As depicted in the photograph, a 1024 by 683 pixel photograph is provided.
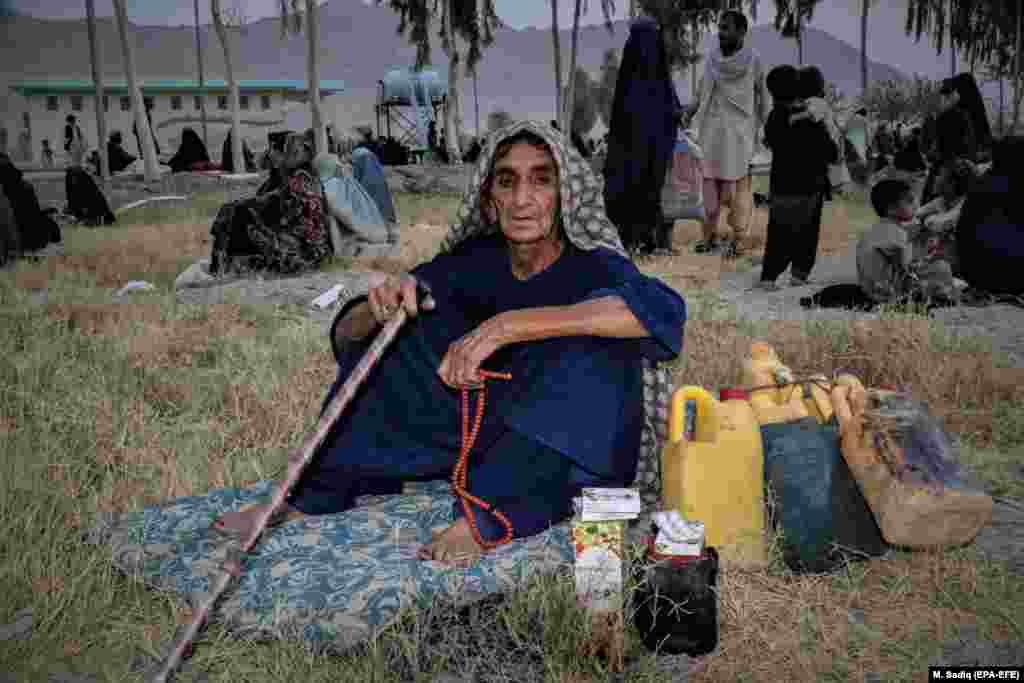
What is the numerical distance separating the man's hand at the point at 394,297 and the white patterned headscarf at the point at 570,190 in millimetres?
322

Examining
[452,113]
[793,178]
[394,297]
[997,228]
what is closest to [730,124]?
[793,178]

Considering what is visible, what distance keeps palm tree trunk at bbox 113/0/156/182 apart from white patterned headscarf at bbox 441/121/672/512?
17342mm

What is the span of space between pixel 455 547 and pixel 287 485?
1.50 ft

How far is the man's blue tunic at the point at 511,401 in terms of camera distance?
89.5 inches

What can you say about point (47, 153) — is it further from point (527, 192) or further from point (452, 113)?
point (527, 192)

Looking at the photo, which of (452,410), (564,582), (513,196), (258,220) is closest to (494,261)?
(513,196)

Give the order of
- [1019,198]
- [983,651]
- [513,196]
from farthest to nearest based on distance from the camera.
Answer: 1. [1019,198]
2. [513,196]
3. [983,651]

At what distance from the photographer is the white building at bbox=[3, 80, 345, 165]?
1428 inches

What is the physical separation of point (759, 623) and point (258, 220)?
605cm

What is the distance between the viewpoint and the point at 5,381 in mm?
3875

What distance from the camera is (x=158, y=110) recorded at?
130 ft

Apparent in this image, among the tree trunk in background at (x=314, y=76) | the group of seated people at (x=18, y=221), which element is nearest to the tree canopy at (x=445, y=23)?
the tree trunk in background at (x=314, y=76)

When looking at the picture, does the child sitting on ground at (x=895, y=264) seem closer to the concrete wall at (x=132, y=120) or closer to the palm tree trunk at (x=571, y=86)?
the palm tree trunk at (x=571, y=86)

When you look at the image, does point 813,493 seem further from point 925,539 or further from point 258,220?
point 258,220
